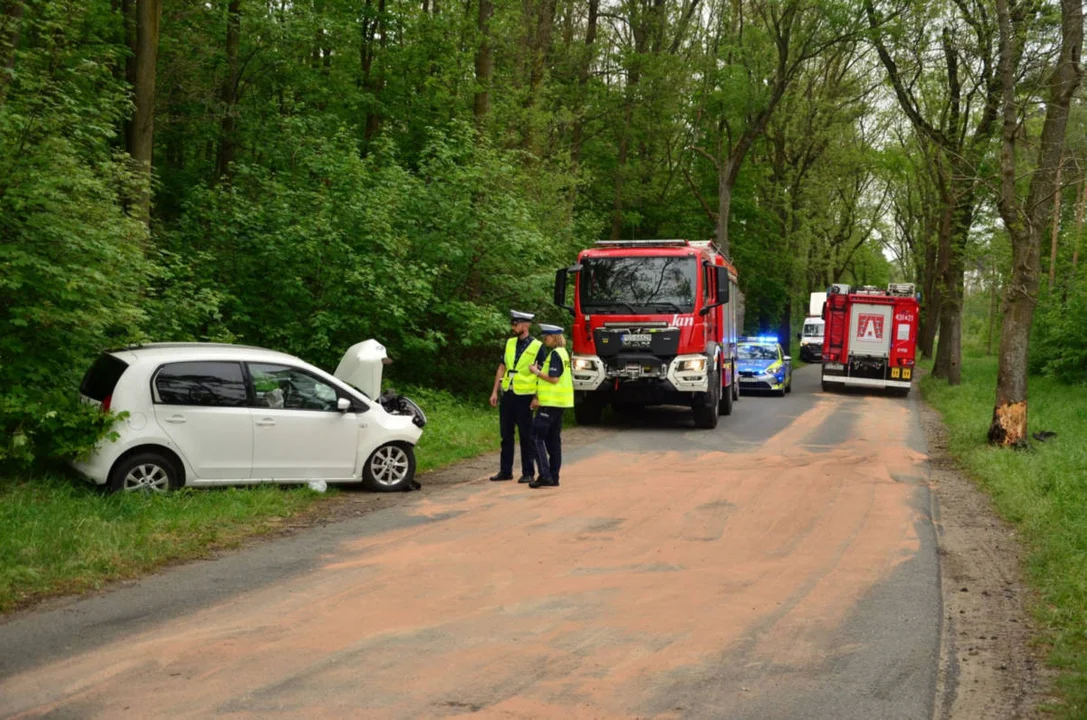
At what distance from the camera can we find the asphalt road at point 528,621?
5.07 m

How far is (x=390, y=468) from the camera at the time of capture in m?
11.2

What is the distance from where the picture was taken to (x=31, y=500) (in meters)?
9.00

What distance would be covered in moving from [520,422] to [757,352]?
729 inches

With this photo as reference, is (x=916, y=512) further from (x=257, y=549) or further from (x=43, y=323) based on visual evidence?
(x=43, y=323)

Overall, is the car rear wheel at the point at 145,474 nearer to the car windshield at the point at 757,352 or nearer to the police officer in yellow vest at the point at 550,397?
the police officer in yellow vest at the point at 550,397

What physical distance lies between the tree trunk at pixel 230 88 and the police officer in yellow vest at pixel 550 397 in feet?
43.3

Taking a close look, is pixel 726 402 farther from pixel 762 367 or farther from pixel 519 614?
pixel 519 614

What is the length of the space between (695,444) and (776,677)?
36.2 ft

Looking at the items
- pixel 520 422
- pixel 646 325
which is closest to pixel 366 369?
pixel 520 422

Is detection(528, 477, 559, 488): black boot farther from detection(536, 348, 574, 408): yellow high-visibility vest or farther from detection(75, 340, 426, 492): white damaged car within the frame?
detection(75, 340, 426, 492): white damaged car

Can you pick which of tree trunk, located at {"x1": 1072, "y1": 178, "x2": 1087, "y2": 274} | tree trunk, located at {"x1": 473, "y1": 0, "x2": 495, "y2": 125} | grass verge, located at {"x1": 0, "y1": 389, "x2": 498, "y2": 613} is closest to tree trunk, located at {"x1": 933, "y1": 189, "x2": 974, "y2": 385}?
tree trunk, located at {"x1": 1072, "y1": 178, "x2": 1087, "y2": 274}

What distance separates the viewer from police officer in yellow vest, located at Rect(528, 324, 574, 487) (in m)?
11.7

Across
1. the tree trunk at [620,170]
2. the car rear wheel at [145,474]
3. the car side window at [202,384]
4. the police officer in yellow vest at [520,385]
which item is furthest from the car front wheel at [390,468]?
the tree trunk at [620,170]

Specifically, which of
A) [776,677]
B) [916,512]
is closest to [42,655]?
[776,677]
